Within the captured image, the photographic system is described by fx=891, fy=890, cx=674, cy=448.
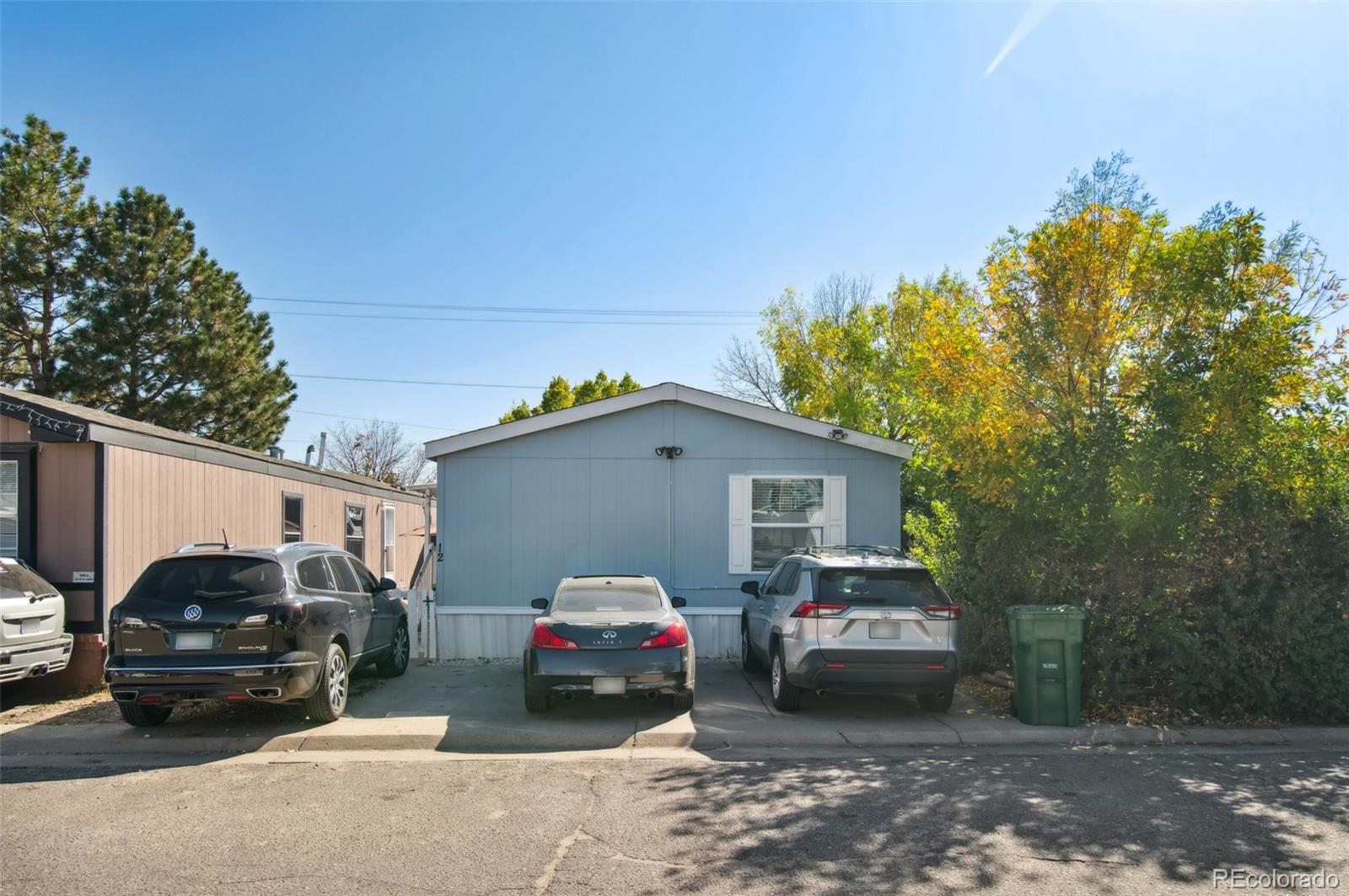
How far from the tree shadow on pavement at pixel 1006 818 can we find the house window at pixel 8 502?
8.40 m

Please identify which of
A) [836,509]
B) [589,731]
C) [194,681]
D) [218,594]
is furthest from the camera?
[836,509]

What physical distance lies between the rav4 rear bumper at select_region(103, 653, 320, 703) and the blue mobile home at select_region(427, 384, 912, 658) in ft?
15.2

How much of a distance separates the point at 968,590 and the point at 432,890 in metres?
7.92

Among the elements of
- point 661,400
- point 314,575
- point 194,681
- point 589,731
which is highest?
A: point 661,400

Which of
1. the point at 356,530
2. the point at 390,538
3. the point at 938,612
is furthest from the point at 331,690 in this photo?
the point at 390,538

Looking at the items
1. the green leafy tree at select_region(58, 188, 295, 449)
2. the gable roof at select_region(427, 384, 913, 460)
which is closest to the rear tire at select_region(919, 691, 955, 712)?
the gable roof at select_region(427, 384, 913, 460)

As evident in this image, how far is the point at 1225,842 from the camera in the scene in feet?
17.5

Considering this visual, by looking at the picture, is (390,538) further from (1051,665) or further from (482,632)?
(1051,665)

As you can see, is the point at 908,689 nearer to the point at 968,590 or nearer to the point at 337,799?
the point at 968,590

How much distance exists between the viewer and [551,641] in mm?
8555

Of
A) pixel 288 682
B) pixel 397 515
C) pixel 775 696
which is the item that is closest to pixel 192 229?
pixel 397 515

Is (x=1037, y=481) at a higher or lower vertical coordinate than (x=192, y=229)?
lower

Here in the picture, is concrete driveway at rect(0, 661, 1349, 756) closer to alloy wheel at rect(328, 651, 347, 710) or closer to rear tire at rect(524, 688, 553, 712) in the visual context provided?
rear tire at rect(524, 688, 553, 712)

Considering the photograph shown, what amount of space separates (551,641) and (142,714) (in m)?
3.88
